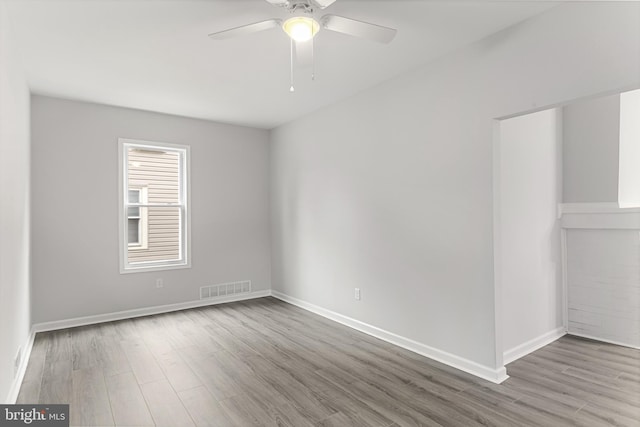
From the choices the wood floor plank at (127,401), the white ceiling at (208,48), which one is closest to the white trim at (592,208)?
the white ceiling at (208,48)

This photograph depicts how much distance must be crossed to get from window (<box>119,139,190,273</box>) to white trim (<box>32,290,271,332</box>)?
0.54m

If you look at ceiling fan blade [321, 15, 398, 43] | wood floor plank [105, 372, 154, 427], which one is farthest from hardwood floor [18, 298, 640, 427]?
ceiling fan blade [321, 15, 398, 43]

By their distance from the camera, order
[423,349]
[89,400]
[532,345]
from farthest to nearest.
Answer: [532,345] → [423,349] → [89,400]

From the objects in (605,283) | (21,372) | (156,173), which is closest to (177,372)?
(21,372)

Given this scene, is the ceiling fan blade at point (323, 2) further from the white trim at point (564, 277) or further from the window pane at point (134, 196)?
the window pane at point (134, 196)

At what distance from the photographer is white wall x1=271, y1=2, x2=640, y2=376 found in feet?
7.47

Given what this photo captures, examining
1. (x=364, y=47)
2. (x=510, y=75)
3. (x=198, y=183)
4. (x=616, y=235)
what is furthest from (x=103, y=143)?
(x=616, y=235)

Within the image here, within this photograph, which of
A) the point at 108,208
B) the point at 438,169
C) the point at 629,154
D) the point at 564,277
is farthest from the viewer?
the point at 108,208

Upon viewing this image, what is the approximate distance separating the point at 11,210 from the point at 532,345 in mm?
4516

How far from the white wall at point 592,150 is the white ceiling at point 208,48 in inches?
70.4

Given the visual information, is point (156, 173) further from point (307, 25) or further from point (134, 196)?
point (307, 25)

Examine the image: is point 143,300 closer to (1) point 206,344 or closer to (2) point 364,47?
(1) point 206,344

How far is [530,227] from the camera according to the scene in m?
3.37

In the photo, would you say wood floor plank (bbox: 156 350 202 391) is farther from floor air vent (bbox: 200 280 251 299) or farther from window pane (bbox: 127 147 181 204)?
window pane (bbox: 127 147 181 204)
